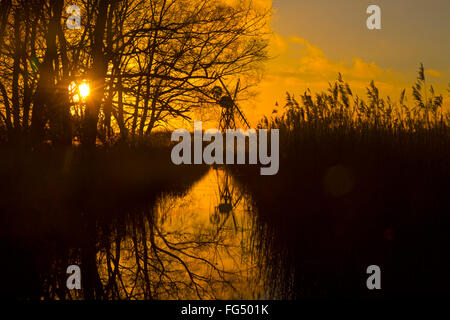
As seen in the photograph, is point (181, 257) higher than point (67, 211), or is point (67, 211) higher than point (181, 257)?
point (67, 211)

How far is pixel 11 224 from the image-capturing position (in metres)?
7.13

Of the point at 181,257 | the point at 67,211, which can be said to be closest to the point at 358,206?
the point at 181,257

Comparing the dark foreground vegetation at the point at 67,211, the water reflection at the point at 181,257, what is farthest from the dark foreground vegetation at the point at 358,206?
the dark foreground vegetation at the point at 67,211

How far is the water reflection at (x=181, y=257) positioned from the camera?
4.86 metres

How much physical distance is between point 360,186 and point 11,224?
461 centimetres

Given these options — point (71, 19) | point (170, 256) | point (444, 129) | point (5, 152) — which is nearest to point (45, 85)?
point (5, 152)

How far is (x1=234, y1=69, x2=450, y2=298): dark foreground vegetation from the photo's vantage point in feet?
17.0

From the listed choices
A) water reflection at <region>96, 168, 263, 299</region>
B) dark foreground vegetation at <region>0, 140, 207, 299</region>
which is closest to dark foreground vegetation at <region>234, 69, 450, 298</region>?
water reflection at <region>96, 168, 263, 299</region>

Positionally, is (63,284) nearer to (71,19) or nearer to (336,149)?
(336,149)

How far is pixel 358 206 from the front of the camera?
7.62 metres

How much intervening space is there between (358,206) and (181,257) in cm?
274

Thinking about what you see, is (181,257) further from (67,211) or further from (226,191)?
(226,191)

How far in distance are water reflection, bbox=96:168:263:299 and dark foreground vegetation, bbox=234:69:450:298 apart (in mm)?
289

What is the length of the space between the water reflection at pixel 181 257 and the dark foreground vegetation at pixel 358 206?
0.29m
